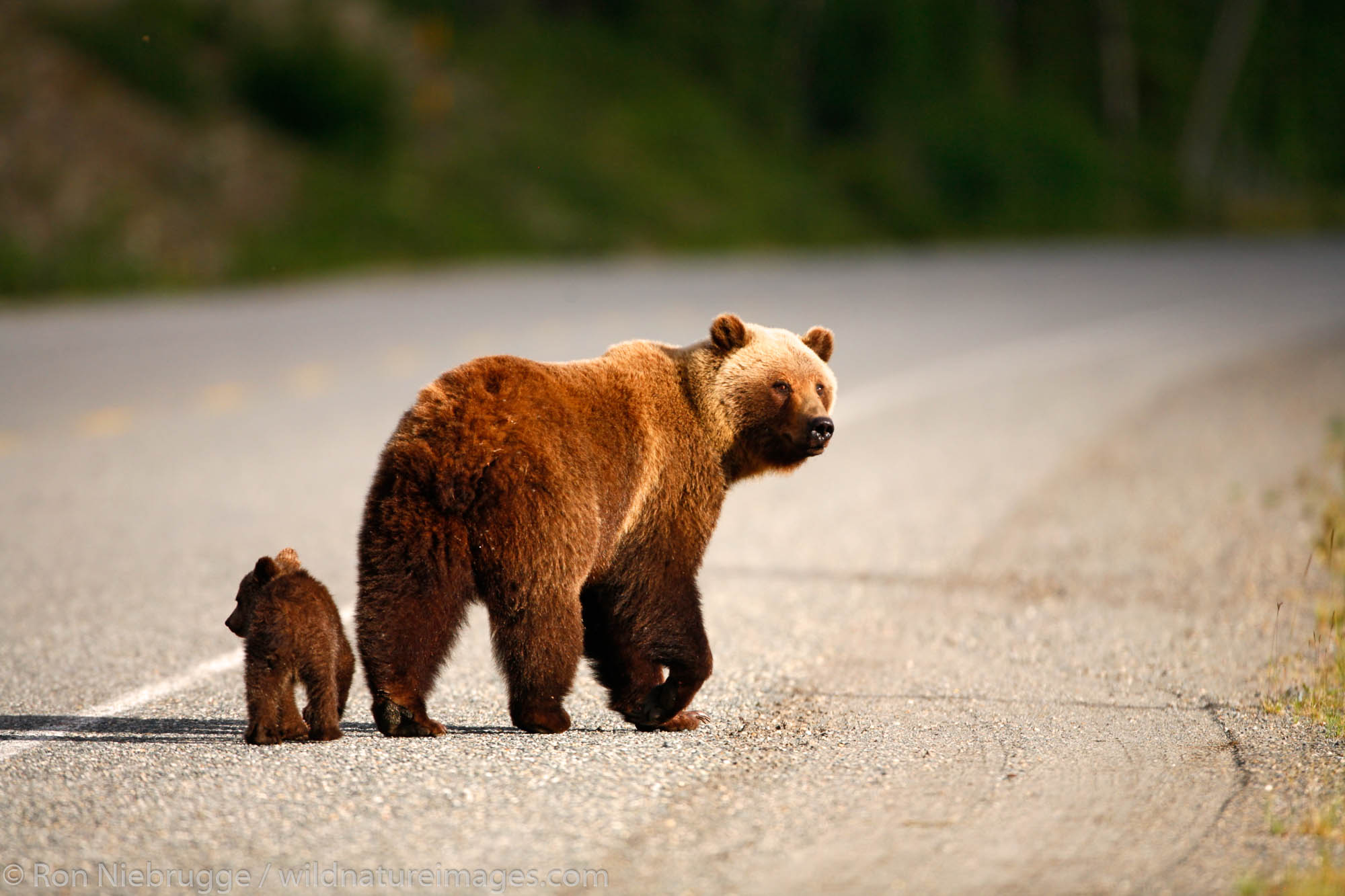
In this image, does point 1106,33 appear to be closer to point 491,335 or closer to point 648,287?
point 648,287

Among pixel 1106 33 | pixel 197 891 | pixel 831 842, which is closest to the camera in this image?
pixel 197 891

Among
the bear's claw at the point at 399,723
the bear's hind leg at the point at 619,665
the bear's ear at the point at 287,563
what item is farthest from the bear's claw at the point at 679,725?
the bear's ear at the point at 287,563

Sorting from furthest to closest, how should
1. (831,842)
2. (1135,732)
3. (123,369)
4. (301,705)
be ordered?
(123,369) → (301,705) → (1135,732) → (831,842)

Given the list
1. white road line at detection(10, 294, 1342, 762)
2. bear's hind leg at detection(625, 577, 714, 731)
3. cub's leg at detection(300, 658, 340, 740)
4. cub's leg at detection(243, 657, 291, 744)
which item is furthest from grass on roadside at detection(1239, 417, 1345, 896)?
white road line at detection(10, 294, 1342, 762)

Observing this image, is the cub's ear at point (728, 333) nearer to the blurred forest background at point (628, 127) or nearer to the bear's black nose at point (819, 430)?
the bear's black nose at point (819, 430)

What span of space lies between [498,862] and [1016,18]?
5660 cm

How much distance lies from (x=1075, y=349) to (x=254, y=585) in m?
15.8

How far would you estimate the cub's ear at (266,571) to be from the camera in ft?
16.5

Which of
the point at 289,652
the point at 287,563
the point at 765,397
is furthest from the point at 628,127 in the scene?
the point at 289,652

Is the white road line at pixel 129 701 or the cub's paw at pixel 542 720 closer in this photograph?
the cub's paw at pixel 542 720

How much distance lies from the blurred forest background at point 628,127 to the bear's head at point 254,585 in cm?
1811

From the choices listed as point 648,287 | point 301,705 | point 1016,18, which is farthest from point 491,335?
point 1016,18

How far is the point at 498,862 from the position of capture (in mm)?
4137

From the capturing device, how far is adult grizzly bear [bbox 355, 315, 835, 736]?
484 cm
